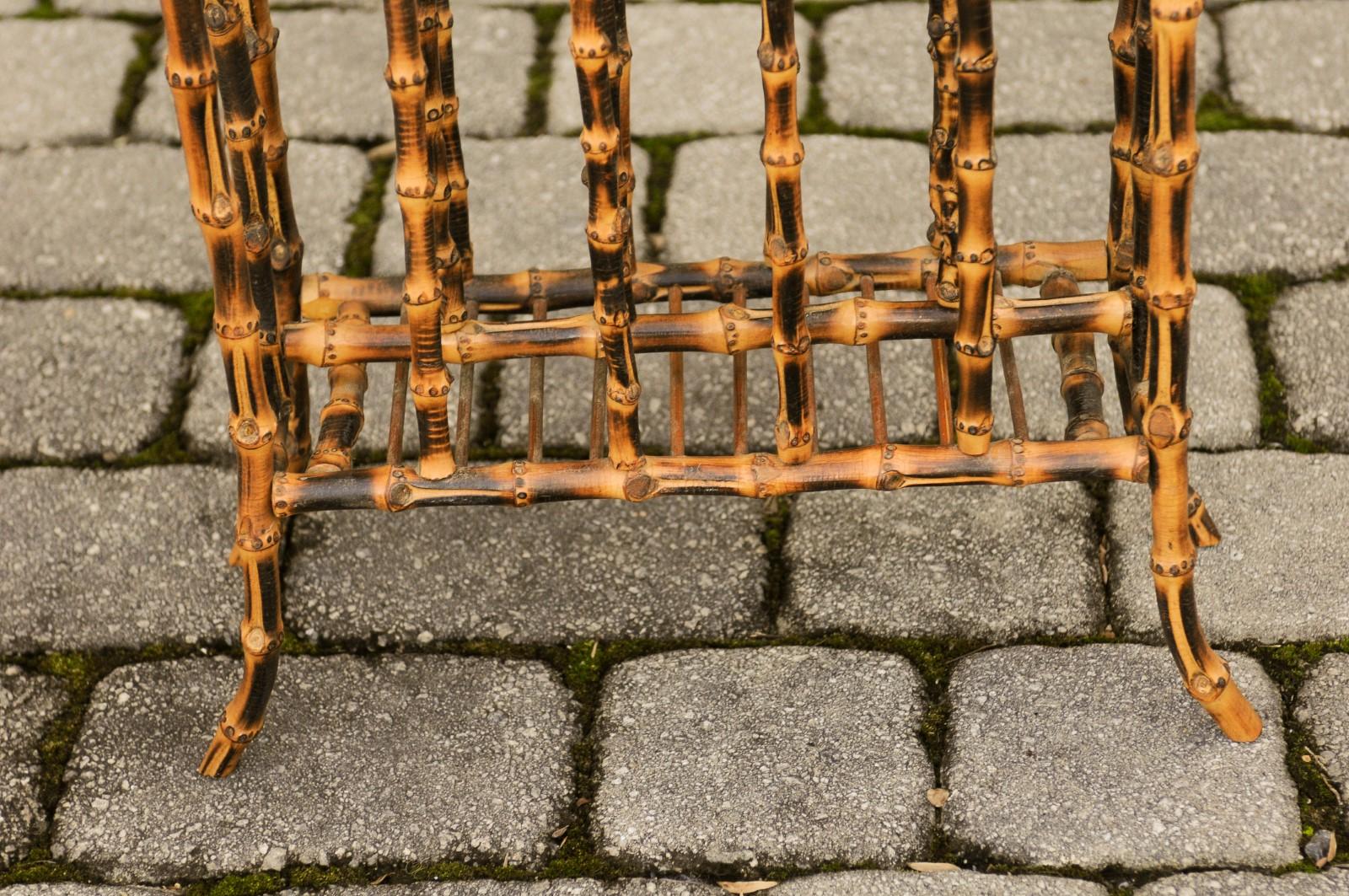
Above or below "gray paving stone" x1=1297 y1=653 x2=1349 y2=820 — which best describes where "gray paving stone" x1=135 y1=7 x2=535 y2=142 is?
above

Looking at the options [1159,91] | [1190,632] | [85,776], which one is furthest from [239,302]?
[1190,632]

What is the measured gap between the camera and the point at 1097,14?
3.12m

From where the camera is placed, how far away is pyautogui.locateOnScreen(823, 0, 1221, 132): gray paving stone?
288 cm

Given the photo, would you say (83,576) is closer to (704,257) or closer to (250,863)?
(250,863)

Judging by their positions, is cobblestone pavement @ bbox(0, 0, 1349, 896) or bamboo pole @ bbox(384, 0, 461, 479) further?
cobblestone pavement @ bbox(0, 0, 1349, 896)

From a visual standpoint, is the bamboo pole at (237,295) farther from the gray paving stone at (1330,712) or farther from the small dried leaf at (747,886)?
the gray paving stone at (1330,712)

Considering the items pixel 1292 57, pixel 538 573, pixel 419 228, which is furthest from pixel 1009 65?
pixel 419 228

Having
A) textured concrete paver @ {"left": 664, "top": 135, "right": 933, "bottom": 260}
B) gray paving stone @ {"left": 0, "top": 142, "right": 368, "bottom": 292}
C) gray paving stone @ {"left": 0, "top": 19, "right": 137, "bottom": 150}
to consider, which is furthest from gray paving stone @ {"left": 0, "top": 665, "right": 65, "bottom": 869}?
gray paving stone @ {"left": 0, "top": 19, "right": 137, "bottom": 150}

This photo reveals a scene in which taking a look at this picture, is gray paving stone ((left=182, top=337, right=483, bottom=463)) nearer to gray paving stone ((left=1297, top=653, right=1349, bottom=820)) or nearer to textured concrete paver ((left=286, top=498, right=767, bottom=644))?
textured concrete paver ((left=286, top=498, right=767, bottom=644))

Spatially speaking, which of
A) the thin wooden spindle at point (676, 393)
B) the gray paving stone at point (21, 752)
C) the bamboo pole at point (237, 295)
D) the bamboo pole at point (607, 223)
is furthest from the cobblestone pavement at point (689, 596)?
the bamboo pole at point (607, 223)

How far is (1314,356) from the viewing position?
91.5 inches

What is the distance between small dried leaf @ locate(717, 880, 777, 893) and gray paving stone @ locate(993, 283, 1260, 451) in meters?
0.89

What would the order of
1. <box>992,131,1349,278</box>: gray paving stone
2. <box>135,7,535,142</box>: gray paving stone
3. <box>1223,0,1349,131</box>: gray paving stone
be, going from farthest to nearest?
<box>135,7,535,142</box>: gray paving stone → <box>1223,0,1349,131</box>: gray paving stone → <box>992,131,1349,278</box>: gray paving stone

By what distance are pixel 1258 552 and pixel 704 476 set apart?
32.5 inches
